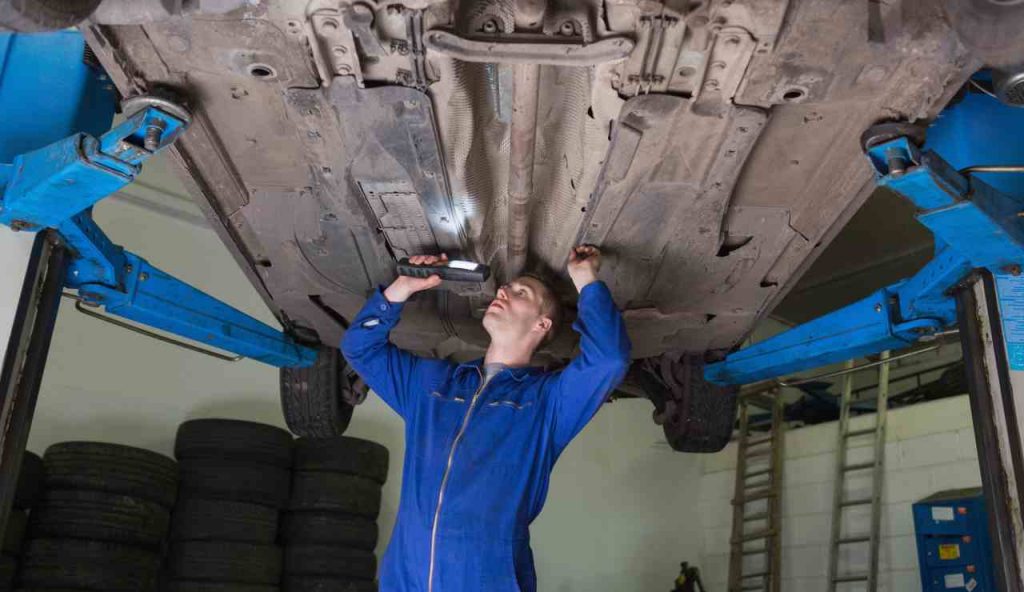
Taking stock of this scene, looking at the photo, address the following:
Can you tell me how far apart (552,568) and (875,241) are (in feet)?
12.5

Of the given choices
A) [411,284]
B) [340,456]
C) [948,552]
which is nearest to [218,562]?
[340,456]

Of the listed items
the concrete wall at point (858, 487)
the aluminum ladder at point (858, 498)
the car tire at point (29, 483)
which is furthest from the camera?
the aluminum ladder at point (858, 498)

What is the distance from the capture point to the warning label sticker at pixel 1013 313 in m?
1.95

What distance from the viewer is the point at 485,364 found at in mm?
2674

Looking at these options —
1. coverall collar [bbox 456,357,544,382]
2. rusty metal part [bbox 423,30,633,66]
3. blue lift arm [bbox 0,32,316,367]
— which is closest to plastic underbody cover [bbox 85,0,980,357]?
rusty metal part [bbox 423,30,633,66]

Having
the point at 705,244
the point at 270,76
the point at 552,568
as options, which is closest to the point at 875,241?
the point at 552,568

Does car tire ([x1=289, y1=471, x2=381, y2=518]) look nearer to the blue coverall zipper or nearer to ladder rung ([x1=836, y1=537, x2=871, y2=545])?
the blue coverall zipper

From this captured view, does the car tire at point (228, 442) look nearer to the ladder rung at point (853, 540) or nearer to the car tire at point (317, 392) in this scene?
the car tire at point (317, 392)

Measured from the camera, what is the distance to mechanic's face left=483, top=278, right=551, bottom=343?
2.64m

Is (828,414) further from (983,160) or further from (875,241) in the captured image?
(983,160)

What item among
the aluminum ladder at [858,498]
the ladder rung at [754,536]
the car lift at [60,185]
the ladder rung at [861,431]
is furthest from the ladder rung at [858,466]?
the car lift at [60,185]

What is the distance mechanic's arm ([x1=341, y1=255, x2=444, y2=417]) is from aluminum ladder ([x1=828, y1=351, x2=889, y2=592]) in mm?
4772

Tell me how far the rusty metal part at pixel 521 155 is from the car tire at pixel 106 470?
9.01 ft

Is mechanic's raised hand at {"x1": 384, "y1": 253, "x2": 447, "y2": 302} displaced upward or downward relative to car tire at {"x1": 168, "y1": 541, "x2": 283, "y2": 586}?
upward
